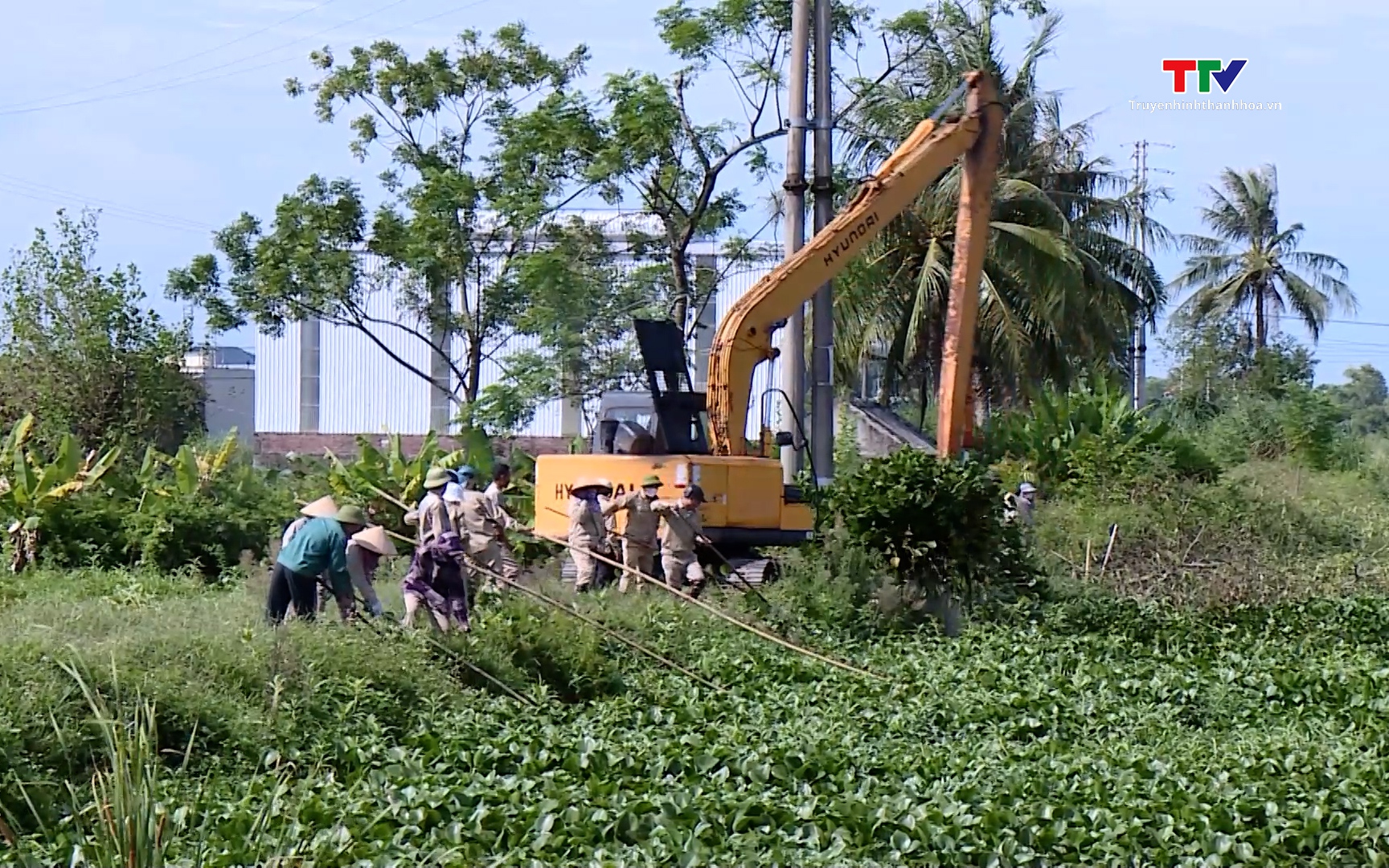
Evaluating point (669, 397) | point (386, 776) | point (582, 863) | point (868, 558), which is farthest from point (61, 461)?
point (582, 863)

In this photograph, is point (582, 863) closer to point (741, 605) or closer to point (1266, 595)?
point (741, 605)

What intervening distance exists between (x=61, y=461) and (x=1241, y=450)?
21.9 m

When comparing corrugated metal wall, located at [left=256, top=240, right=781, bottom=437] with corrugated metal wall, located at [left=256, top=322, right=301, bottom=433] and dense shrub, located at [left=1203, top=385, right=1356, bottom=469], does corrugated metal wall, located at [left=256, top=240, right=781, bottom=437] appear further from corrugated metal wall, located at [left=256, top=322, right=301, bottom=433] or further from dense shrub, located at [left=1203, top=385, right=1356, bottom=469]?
dense shrub, located at [left=1203, top=385, right=1356, bottom=469]

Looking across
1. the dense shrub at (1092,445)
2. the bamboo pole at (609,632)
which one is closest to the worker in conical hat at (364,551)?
the bamboo pole at (609,632)

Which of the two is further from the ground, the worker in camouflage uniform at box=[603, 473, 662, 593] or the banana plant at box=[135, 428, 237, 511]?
the banana plant at box=[135, 428, 237, 511]

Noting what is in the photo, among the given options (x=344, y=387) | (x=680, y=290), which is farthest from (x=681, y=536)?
(x=344, y=387)

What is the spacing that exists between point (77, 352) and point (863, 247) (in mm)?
15650

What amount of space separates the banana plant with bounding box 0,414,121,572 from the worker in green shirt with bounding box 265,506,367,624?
25.4 feet

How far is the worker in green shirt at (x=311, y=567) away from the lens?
11695mm

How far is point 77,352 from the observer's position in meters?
28.3

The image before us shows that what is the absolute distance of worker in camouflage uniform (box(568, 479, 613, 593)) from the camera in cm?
1686

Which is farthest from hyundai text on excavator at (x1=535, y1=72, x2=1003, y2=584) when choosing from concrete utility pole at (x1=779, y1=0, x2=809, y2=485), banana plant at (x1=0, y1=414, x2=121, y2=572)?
banana plant at (x1=0, y1=414, x2=121, y2=572)

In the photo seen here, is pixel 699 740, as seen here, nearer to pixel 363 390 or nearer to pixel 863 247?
pixel 863 247

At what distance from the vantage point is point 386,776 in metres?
7.92
